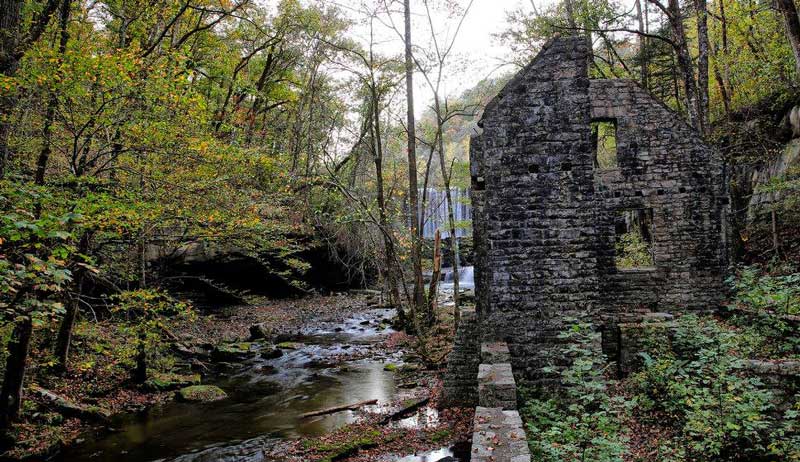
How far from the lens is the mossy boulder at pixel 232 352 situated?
1292 centimetres

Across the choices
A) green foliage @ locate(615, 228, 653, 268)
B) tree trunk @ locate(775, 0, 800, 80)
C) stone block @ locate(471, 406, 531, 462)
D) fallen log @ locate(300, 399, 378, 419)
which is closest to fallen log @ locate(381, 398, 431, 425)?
fallen log @ locate(300, 399, 378, 419)

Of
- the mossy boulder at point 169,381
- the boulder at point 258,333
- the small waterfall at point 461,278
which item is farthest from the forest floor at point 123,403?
the small waterfall at point 461,278

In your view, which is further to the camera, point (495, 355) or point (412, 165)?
point (412, 165)

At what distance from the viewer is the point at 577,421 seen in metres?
4.89

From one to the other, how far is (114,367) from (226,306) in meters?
10.9

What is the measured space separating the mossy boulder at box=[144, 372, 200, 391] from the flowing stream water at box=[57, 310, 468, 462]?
0.46 m

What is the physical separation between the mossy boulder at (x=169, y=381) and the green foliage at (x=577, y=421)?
7.98 m

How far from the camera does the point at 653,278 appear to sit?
9.91 metres

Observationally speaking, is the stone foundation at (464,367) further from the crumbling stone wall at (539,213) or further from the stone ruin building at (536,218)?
the crumbling stone wall at (539,213)

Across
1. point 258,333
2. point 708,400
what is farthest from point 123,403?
point 708,400

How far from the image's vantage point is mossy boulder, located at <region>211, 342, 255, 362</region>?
12.9 meters

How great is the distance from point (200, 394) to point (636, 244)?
1269 cm

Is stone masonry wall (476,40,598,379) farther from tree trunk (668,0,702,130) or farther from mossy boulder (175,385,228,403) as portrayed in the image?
mossy boulder (175,385,228,403)

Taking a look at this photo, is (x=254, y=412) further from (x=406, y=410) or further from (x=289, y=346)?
(x=289, y=346)
